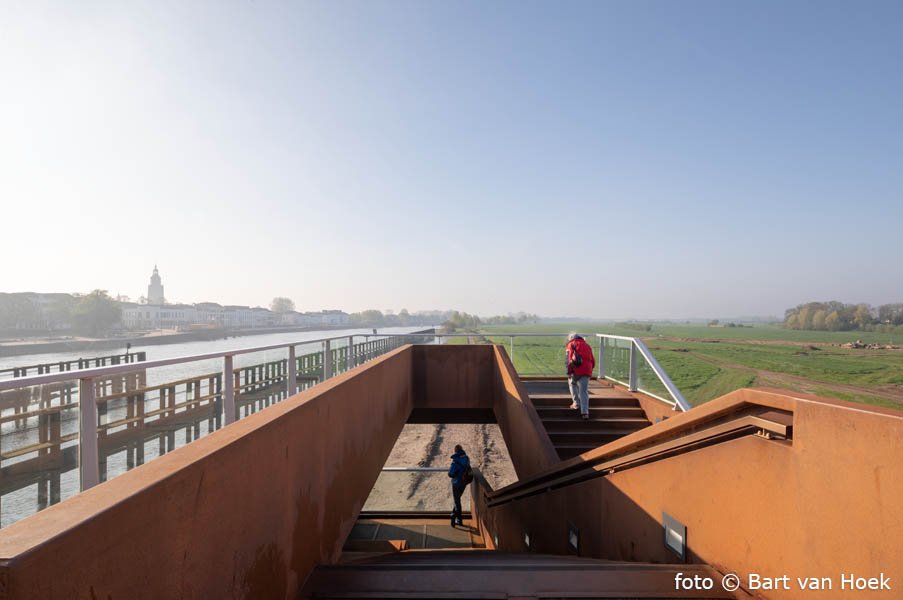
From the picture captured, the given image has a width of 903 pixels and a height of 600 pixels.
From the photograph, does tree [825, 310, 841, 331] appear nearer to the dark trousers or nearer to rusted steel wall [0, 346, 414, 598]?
the dark trousers

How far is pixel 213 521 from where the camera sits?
79.5 inches

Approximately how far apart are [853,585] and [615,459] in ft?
6.50

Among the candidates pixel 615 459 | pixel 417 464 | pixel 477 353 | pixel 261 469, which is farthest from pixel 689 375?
pixel 261 469

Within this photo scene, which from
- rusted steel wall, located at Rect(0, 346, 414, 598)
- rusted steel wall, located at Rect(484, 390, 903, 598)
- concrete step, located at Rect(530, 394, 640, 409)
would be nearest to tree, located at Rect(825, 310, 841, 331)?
concrete step, located at Rect(530, 394, 640, 409)

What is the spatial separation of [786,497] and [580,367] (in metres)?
5.52

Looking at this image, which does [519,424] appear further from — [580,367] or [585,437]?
[580,367]

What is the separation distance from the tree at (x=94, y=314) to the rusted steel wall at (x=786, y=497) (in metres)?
74.0

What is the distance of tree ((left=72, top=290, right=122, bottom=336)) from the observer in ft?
189

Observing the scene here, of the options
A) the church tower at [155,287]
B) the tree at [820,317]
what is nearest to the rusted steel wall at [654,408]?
the tree at [820,317]

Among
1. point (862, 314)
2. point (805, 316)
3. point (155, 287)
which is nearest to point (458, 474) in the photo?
point (862, 314)

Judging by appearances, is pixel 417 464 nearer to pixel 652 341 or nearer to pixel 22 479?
pixel 22 479

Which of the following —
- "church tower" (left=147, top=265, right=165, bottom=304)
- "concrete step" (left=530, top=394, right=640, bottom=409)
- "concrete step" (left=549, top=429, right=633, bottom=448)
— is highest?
"church tower" (left=147, top=265, right=165, bottom=304)

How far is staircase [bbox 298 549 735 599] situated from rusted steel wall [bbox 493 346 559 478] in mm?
2590

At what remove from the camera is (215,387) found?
12.1 ft
